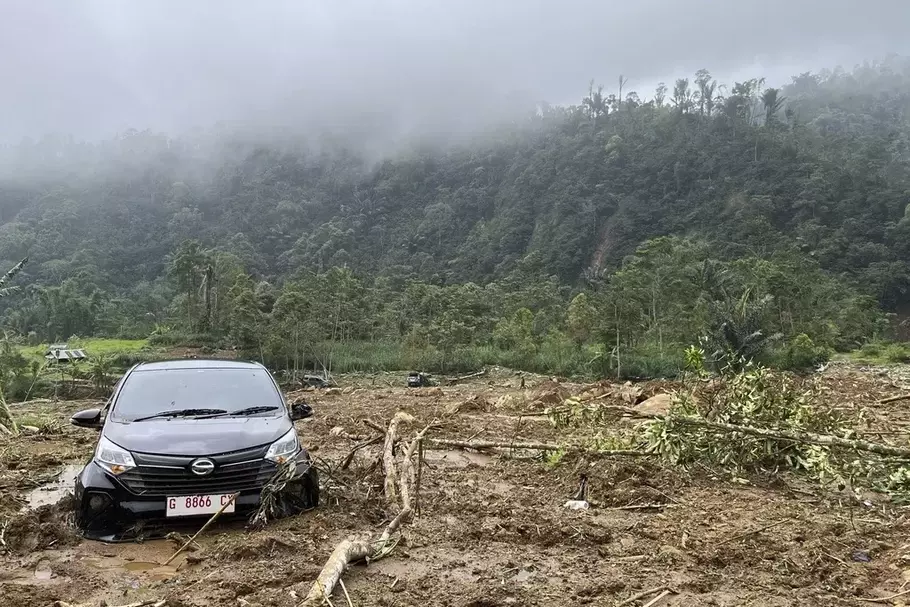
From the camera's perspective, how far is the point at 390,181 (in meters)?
115

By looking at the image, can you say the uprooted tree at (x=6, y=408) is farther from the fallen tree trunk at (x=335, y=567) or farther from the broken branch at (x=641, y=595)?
the broken branch at (x=641, y=595)

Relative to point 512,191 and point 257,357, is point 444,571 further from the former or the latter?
point 512,191

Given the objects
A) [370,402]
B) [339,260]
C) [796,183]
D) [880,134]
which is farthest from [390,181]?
[370,402]

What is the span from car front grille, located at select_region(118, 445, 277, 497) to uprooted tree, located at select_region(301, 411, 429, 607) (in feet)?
3.37

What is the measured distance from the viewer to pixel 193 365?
622 cm

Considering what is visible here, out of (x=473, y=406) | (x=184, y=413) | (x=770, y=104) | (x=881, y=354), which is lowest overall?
(x=881, y=354)

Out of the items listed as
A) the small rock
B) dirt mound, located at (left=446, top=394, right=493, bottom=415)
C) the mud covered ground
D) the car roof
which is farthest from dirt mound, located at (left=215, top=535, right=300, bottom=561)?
dirt mound, located at (left=446, top=394, right=493, bottom=415)

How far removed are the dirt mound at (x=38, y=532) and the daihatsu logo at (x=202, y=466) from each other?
0.92 meters

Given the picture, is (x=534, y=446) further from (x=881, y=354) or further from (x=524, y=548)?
(x=881, y=354)

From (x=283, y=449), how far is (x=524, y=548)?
6.36 ft

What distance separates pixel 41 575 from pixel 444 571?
2.42 metres

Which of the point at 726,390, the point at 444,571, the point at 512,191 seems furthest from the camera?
the point at 512,191

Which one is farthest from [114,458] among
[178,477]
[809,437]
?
[809,437]

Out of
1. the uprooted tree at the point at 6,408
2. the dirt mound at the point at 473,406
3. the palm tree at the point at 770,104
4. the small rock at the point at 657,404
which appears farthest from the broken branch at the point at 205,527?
the palm tree at the point at 770,104
